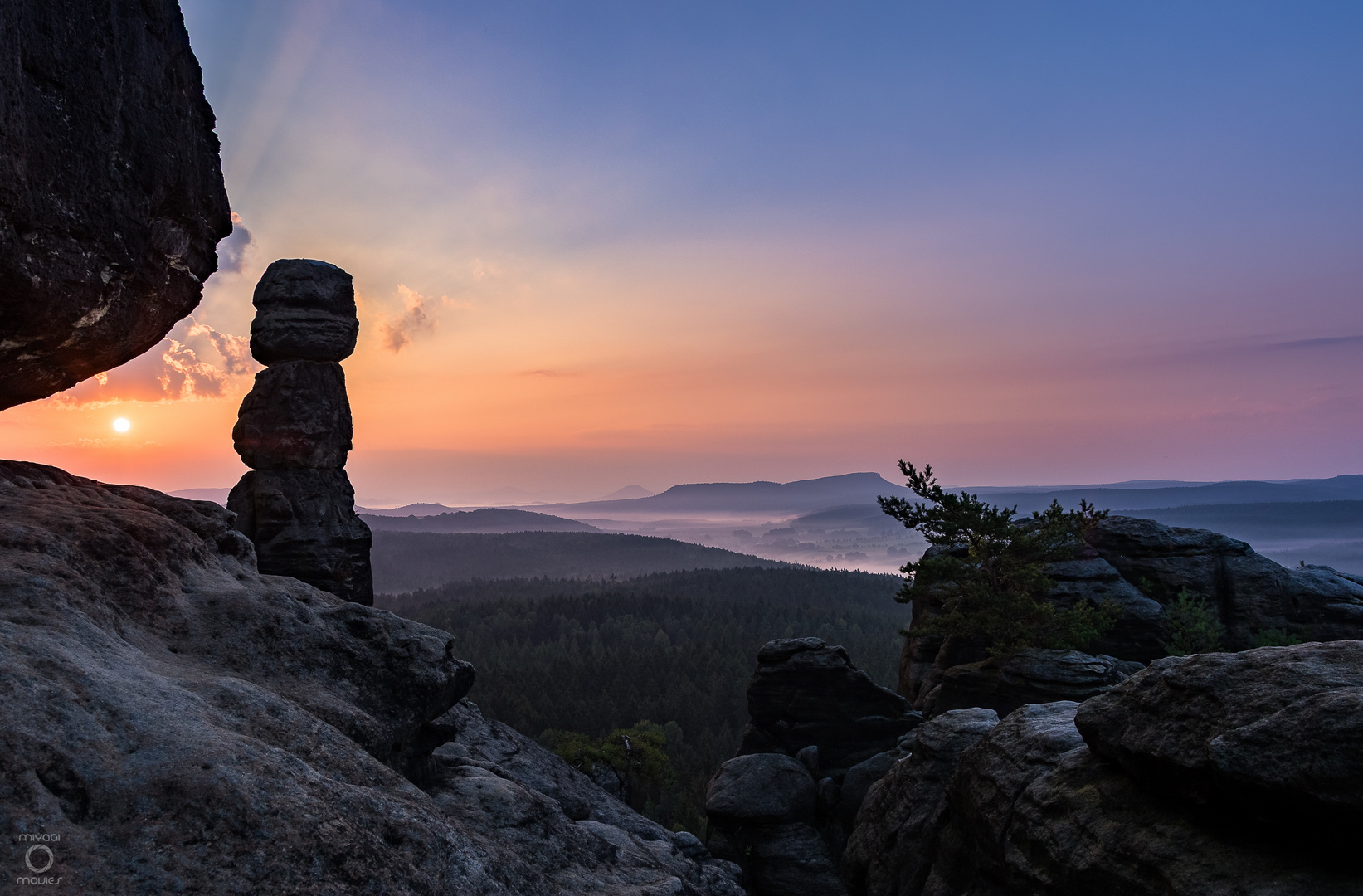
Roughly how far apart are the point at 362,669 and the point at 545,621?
14138cm

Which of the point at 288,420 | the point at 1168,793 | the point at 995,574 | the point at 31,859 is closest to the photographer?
the point at 31,859

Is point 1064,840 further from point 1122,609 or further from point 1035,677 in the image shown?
point 1122,609

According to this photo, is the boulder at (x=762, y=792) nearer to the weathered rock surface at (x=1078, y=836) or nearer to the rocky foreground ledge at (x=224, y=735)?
the weathered rock surface at (x=1078, y=836)

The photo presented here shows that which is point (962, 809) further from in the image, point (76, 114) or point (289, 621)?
point (76, 114)

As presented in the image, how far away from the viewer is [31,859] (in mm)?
6129

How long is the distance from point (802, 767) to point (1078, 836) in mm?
31152

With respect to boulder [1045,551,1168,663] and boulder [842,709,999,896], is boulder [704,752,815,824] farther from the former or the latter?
boulder [1045,551,1168,663]

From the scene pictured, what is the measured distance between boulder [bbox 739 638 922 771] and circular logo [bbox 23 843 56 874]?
137 ft

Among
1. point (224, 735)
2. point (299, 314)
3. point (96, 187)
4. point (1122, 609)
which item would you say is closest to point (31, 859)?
point (224, 735)

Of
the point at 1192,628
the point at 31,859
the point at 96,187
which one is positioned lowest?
the point at 1192,628

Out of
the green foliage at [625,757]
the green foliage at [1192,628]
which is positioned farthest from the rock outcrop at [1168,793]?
the green foliage at [625,757]

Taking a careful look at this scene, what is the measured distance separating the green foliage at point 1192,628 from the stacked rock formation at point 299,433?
4241 centimetres

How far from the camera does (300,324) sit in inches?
1282

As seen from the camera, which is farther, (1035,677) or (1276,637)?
(1276,637)
